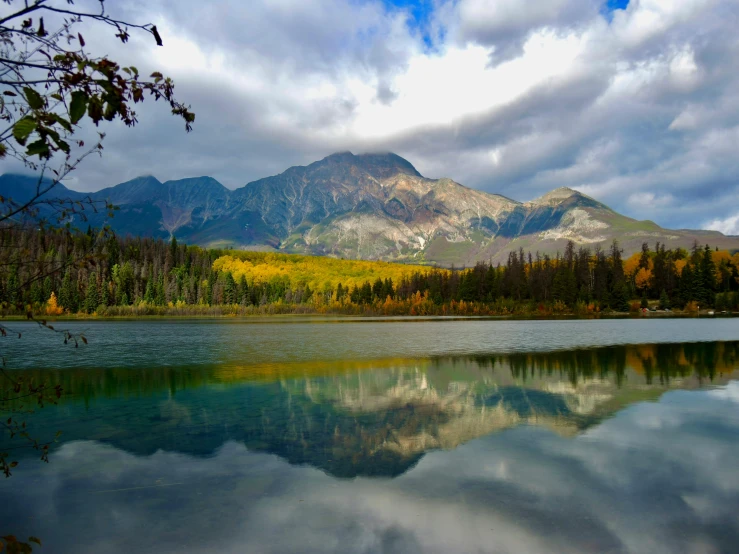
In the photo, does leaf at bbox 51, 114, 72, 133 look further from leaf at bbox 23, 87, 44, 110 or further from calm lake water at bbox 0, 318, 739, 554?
calm lake water at bbox 0, 318, 739, 554

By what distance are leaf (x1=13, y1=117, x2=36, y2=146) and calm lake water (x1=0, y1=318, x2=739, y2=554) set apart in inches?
334

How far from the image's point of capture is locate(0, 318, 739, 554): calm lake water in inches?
389

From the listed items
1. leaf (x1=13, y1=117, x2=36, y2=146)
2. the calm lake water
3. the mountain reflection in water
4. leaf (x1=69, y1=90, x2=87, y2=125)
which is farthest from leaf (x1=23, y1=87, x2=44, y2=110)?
the mountain reflection in water

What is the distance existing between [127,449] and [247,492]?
6.34 metres

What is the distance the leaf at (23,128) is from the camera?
382 cm

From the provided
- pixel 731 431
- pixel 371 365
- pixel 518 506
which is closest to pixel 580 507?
pixel 518 506

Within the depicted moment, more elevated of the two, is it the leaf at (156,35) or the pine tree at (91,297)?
the leaf at (156,35)

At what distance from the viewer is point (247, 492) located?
1206 centimetres

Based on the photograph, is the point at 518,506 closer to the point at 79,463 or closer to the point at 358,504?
the point at 358,504

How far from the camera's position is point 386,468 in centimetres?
1376

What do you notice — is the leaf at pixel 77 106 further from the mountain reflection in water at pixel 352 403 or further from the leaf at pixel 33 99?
the mountain reflection in water at pixel 352 403

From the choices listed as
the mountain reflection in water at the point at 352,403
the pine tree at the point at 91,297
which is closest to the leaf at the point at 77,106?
the mountain reflection in water at the point at 352,403

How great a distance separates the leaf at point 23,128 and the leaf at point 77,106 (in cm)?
30

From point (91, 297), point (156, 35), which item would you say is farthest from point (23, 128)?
point (91, 297)
